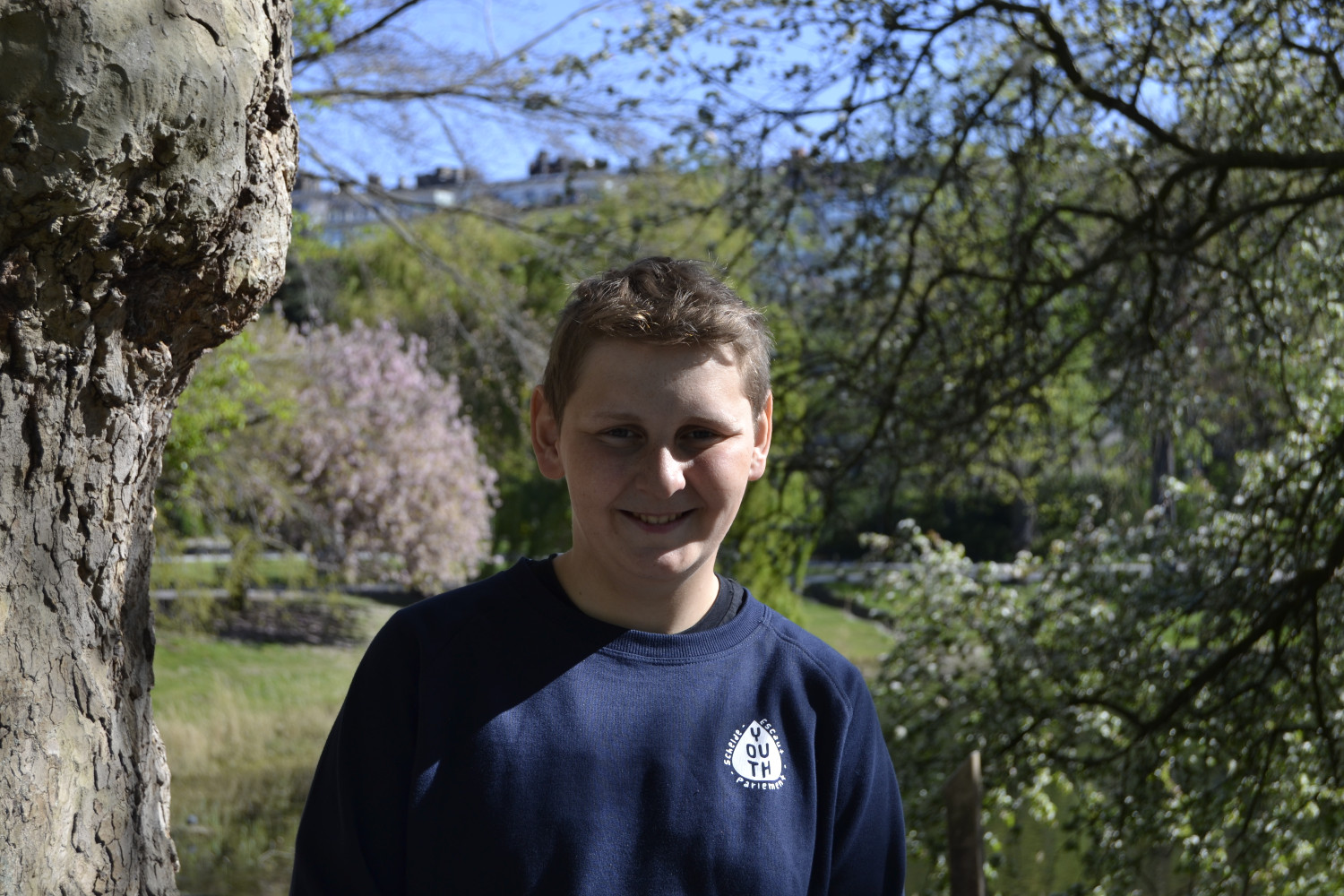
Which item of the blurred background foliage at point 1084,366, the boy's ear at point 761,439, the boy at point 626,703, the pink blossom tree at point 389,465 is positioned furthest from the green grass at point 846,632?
the boy at point 626,703

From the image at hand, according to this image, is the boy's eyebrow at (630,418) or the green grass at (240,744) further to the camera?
the green grass at (240,744)

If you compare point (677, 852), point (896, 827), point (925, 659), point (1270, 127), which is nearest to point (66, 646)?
point (677, 852)

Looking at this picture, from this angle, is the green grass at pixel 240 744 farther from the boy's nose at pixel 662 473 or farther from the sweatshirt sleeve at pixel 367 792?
the boy's nose at pixel 662 473

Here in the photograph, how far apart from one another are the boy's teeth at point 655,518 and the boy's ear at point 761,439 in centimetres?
19

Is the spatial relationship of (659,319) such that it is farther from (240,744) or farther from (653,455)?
(240,744)

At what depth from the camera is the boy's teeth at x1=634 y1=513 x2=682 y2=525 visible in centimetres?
163

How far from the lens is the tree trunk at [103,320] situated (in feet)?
4.33

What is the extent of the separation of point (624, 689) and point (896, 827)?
475 mm

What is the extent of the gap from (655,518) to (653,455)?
3.5 inches

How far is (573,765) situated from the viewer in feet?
5.08

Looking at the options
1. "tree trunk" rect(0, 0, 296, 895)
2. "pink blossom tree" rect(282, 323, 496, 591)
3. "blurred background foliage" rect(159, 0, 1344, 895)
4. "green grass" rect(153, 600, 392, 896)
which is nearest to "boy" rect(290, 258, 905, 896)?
"tree trunk" rect(0, 0, 296, 895)

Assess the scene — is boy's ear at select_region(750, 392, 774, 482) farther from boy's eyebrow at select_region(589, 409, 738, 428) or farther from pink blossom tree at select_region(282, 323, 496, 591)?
pink blossom tree at select_region(282, 323, 496, 591)

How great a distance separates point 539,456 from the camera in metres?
1.80

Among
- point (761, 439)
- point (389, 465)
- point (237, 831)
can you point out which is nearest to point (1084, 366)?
point (761, 439)
